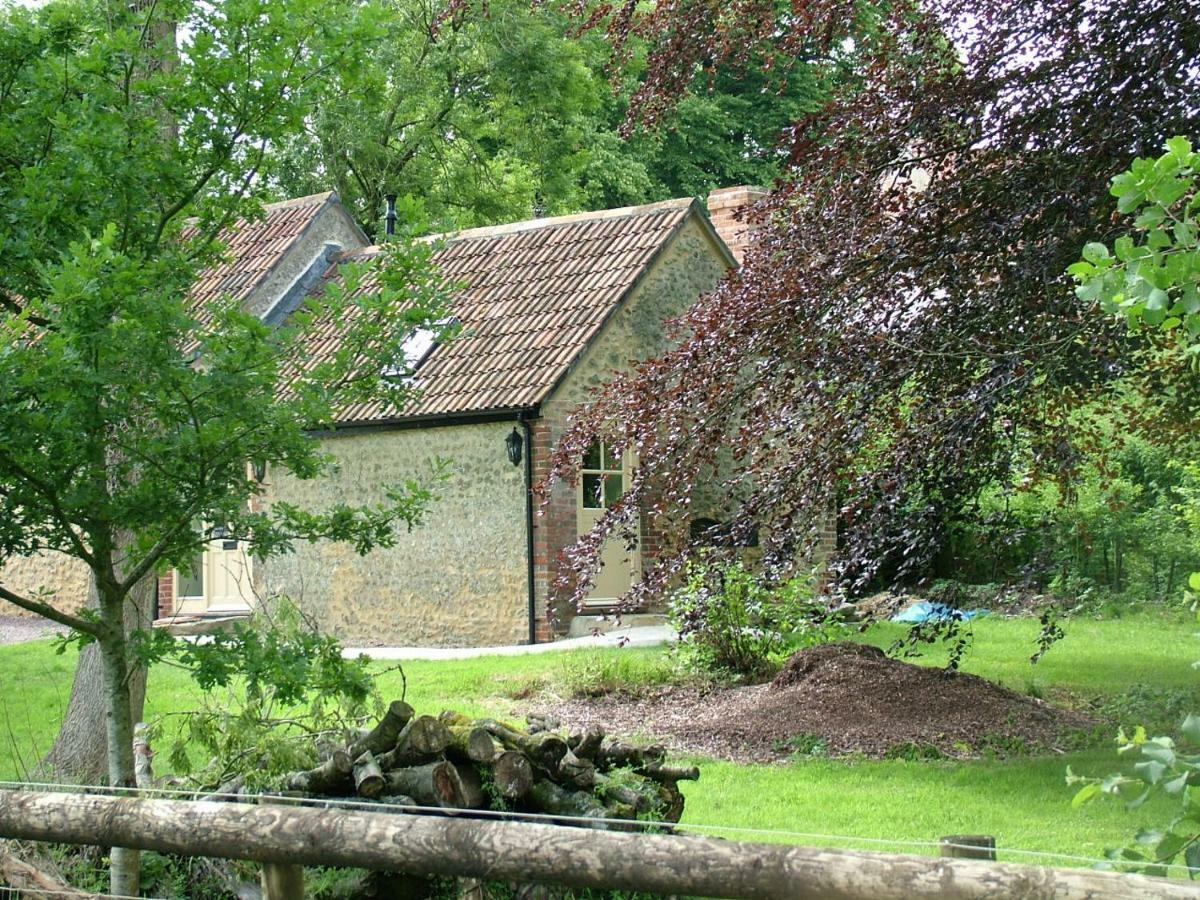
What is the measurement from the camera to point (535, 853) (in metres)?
3.45

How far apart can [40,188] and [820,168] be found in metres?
5.48

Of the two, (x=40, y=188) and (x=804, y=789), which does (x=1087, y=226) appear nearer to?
(x=804, y=789)

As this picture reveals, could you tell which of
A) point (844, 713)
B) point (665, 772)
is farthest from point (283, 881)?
point (844, 713)

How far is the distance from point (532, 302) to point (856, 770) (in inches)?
421

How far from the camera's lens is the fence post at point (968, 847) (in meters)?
3.26

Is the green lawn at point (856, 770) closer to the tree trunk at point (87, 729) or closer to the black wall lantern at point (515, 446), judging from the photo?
the tree trunk at point (87, 729)

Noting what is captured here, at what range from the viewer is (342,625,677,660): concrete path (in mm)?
15070

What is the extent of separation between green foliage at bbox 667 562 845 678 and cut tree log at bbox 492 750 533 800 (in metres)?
6.25

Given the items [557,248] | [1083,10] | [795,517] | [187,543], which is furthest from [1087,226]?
[557,248]

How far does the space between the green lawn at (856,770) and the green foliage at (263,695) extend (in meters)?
1.59

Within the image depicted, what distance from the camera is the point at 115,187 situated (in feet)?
17.0

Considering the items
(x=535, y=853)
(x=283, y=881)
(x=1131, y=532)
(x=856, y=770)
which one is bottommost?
(x=856, y=770)

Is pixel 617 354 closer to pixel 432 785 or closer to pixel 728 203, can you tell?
pixel 728 203

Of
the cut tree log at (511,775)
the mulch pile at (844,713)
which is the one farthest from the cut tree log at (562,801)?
the mulch pile at (844,713)
